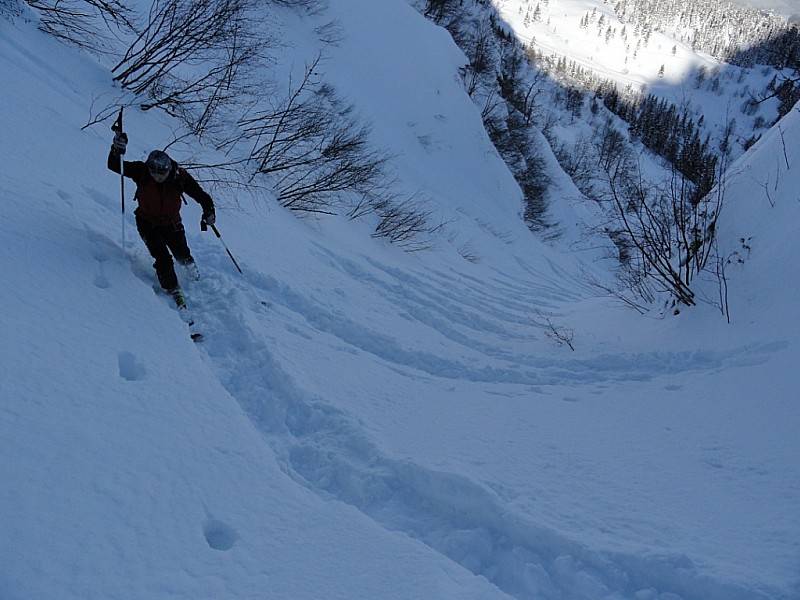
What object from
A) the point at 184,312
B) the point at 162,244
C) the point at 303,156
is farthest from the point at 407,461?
the point at 303,156

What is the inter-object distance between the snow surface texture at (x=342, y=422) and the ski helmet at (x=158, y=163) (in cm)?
86

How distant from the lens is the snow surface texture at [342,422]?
7.37 ft

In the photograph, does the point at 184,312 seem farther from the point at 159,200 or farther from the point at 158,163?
the point at 158,163

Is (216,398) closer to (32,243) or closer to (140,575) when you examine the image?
(140,575)

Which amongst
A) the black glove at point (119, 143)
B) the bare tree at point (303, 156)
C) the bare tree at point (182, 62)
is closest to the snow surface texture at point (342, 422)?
the black glove at point (119, 143)

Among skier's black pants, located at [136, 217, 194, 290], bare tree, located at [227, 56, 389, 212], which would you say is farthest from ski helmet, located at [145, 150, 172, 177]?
bare tree, located at [227, 56, 389, 212]

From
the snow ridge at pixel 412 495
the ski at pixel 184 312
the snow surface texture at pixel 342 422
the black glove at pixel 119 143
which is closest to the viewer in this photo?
the snow surface texture at pixel 342 422

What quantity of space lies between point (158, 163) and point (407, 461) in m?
3.52

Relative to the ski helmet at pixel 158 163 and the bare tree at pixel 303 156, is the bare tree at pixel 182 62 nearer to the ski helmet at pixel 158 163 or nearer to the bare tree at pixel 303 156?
the bare tree at pixel 303 156

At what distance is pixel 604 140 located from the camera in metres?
61.4

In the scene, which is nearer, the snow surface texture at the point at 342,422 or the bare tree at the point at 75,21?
the snow surface texture at the point at 342,422

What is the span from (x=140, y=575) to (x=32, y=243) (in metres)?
3.06

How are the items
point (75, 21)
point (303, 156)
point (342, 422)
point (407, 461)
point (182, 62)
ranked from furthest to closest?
point (303, 156)
point (182, 62)
point (75, 21)
point (342, 422)
point (407, 461)

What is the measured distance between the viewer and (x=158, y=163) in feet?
14.5
